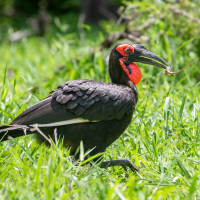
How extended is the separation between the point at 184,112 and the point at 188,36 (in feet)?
5.54

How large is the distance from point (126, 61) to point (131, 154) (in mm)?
759

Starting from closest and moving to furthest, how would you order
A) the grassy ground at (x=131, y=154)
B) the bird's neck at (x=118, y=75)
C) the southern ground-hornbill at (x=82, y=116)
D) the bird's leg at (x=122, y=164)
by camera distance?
the grassy ground at (x=131, y=154) → the bird's leg at (x=122, y=164) → the southern ground-hornbill at (x=82, y=116) → the bird's neck at (x=118, y=75)

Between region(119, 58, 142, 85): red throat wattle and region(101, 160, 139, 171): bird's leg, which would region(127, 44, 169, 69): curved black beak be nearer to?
region(119, 58, 142, 85): red throat wattle

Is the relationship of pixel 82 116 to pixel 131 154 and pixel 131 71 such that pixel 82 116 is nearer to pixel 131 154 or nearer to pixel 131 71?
pixel 131 154

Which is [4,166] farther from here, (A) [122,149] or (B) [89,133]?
(A) [122,149]

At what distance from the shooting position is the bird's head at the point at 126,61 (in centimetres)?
330

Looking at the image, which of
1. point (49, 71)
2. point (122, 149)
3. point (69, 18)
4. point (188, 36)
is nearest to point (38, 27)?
point (69, 18)

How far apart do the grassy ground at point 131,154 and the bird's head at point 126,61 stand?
0.31 meters

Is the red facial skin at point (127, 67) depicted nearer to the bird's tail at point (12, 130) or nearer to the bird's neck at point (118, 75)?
the bird's neck at point (118, 75)

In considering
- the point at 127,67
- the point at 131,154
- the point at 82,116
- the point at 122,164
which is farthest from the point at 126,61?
the point at 122,164

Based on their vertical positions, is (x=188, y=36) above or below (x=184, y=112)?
above

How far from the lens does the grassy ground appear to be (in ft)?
7.38

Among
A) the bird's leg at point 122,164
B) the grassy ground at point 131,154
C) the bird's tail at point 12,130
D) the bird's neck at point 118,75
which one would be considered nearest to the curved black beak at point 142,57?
the bird's neck at point 118,75

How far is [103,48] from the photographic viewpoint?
5277mm
